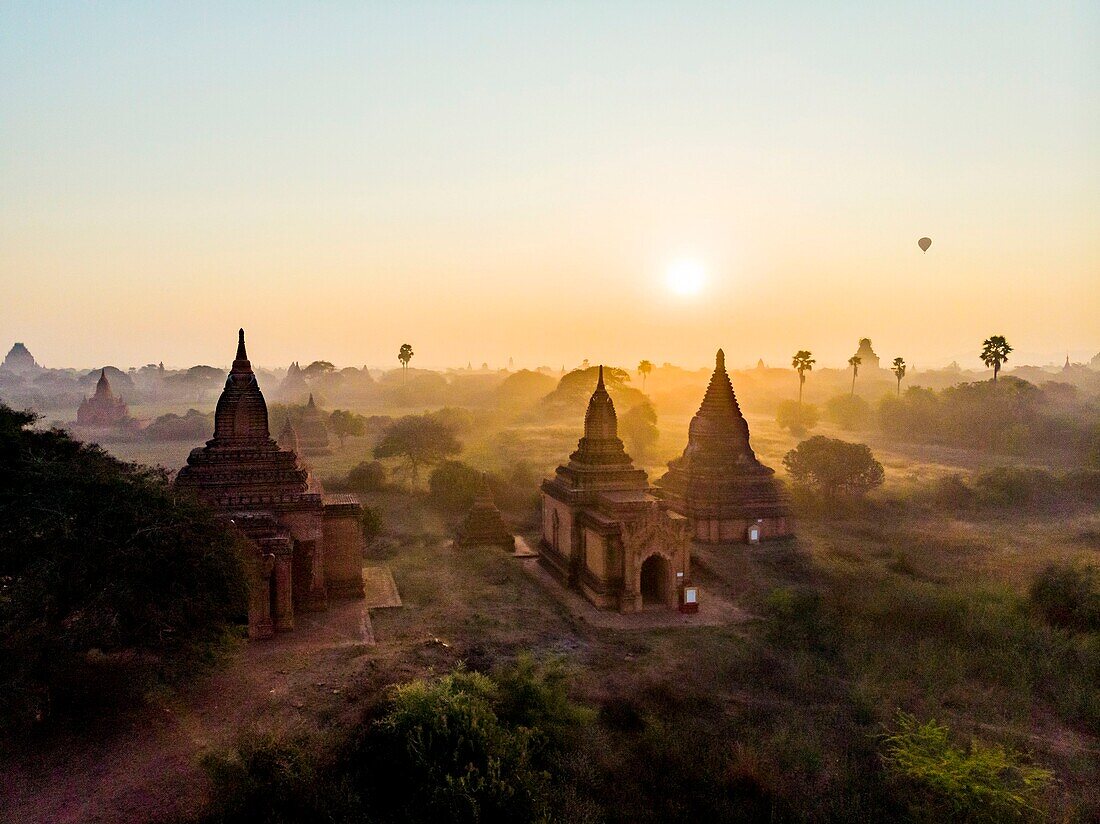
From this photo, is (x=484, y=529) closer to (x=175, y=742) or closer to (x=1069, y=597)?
(x=175, y=742)

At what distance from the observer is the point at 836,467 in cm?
3512

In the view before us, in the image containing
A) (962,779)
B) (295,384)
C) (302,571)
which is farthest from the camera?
(295,384)

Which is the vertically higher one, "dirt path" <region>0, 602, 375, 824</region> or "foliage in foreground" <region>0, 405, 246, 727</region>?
"foliage in foreground" <region>0, 405, 246, 727</region>

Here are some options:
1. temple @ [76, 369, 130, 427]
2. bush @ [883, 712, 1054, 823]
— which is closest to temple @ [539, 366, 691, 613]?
bush @ [883, 712, 1054, 823]

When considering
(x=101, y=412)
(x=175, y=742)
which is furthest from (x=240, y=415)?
(x=101, y=412)

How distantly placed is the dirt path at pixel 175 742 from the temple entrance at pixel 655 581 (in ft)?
31.6

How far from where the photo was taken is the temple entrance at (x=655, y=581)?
22.0 metres

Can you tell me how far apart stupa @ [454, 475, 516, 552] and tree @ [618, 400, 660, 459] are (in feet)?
88.9

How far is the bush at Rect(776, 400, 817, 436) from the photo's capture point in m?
73.2

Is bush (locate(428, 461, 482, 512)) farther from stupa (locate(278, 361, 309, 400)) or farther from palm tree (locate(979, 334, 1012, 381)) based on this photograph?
stupa (locate(278, 361, 309, 400))

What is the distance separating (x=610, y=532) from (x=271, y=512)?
395 inches

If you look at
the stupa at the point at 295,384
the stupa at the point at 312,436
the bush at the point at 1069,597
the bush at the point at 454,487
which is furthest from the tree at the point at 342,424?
the stupa at the point at 295,384

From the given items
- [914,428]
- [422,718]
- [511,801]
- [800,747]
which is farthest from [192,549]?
[914,428]

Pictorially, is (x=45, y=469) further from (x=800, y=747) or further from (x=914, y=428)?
(x=914, y=428)
